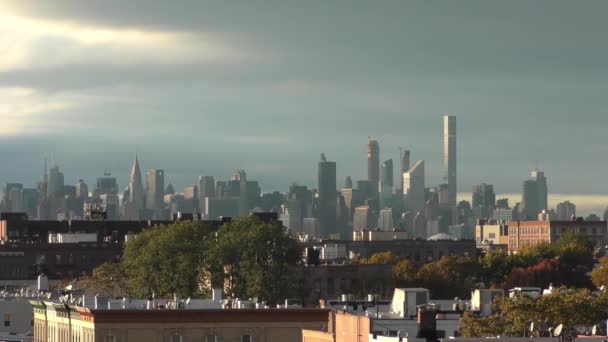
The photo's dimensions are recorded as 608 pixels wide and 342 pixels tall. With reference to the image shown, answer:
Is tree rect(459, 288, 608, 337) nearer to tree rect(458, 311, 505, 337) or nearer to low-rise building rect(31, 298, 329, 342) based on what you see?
tree rect(458, 311, 505, 337)

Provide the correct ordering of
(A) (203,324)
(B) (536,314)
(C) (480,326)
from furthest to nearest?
1. (A) (203,324)
2. (B) (536,314)
3. (C) (480,326)

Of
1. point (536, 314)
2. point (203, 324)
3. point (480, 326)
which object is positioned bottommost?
point (480, 326)

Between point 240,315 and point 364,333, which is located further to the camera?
point 240,315

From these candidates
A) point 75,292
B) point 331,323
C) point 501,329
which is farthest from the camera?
point 75,292

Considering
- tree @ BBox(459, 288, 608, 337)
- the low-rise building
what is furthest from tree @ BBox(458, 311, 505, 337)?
the low-rise building

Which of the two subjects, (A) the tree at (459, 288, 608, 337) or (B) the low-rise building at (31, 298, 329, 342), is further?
(B) the low-rise building at (31, 298, 329, 342)

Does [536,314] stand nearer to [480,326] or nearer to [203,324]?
[480,326]

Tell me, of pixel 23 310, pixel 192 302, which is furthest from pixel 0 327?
pixel 192 302

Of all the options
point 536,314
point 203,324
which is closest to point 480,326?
point 536,314

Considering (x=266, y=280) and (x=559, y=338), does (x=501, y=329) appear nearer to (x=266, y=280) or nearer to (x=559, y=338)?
(x=559, y=338)

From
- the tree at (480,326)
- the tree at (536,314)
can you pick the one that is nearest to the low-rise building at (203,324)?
the tree at (536,314)

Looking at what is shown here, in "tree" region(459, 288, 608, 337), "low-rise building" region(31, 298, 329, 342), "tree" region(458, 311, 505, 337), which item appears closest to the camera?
"tree" region(458, 311, 505, 337)
